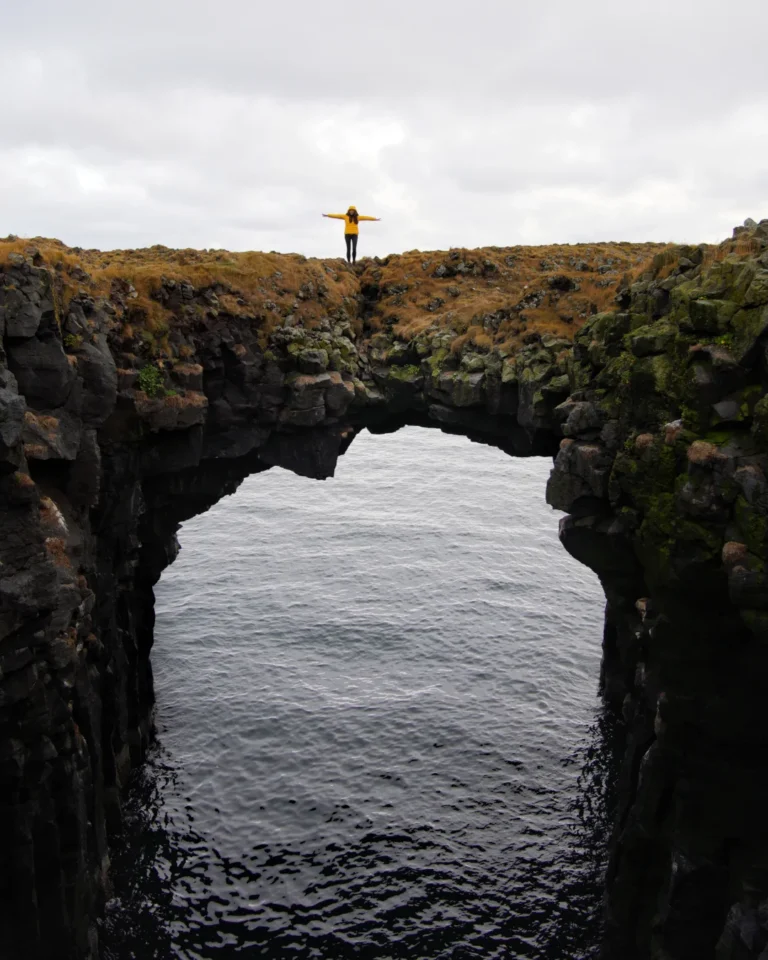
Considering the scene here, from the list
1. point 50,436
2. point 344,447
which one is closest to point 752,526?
point 50,436

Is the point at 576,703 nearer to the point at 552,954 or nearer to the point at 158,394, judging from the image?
the point at 552,954

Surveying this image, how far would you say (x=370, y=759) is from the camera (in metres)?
45.4

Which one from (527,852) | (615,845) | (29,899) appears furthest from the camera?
(527,852)

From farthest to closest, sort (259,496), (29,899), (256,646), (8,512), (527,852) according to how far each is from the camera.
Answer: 1. (259,496)
2. (256,646)
3. (527,852)
4. (29,899)
5. (8,512)

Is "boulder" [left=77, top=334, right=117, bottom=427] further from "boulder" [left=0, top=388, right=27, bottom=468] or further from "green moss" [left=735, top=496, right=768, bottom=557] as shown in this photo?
"green moss" [left=735, top=496, right=768, bottom=557]

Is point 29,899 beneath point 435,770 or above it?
above

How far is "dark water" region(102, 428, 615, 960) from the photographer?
34.7 metres

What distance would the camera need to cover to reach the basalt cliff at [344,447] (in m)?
25.2

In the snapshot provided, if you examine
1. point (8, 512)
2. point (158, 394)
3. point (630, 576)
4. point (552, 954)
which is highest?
point (158, 394)

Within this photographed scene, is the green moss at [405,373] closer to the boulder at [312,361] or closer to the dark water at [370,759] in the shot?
the boulder at [312,361]

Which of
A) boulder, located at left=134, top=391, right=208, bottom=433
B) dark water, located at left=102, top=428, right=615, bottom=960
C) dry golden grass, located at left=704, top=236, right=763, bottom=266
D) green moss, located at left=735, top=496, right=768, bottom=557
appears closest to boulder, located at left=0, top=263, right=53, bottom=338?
boulder, located at left=134, top=391, right=208, bottom=433

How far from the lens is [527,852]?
38.5 metres

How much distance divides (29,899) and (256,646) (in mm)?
30605

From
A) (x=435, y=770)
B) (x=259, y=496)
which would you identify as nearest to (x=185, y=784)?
(x=435, y=770)
